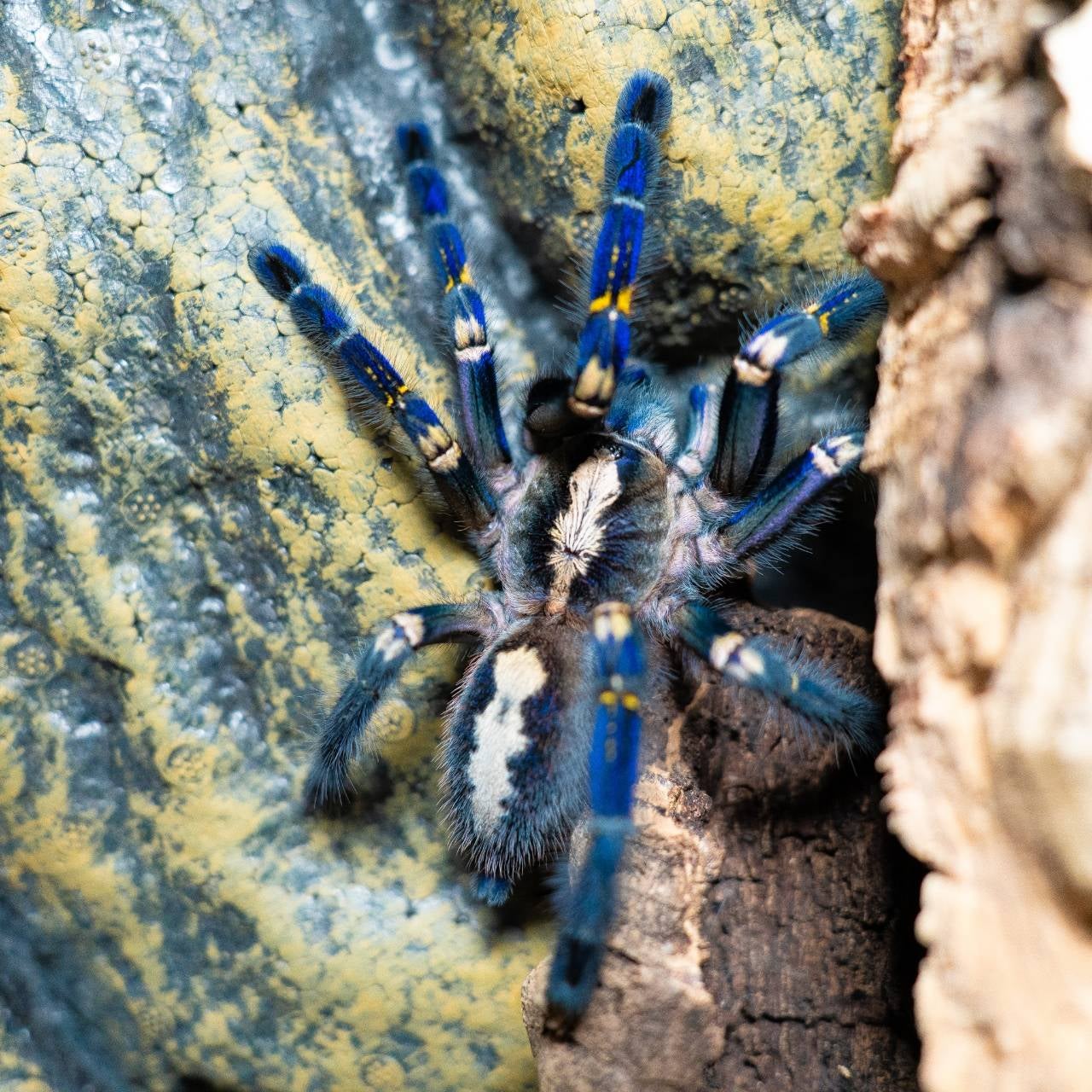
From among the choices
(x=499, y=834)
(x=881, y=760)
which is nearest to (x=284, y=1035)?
(x=499, y=834)

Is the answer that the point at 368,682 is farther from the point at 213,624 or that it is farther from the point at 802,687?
the point at 802,687

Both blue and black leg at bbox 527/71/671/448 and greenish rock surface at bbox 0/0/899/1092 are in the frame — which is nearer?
blue and black leg at bbox 527/71/671/448

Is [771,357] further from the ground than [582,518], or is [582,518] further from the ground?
[771,357]

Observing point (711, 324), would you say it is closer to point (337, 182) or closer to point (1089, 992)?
point (337, 182)

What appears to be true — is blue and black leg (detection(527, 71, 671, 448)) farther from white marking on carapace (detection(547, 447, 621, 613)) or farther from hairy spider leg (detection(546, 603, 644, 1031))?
hairy spider leg (detection(546, 603, 644, 1031))

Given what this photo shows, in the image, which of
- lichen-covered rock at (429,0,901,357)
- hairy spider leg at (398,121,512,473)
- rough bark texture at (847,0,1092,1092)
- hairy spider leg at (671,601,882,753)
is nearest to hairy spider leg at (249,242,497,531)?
hairy spider leg at (398,121,512,473)

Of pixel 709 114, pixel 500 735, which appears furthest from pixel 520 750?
pixel 709 114
